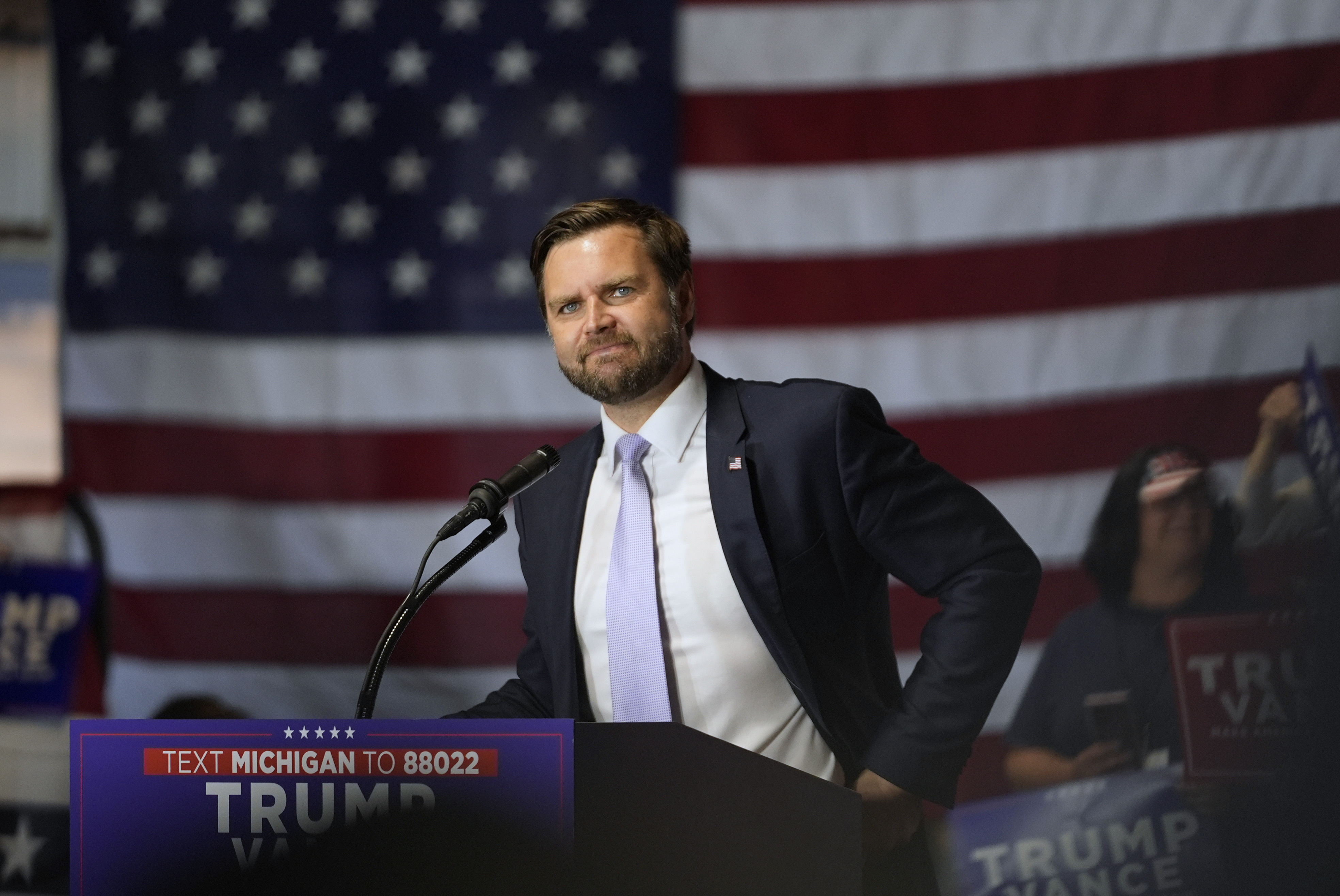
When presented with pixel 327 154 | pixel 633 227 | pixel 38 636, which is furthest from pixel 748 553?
pixel 38 636

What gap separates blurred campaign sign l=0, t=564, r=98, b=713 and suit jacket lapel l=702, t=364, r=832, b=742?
232cm

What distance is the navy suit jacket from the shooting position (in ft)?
4.89

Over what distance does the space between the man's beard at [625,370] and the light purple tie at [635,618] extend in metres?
0.13

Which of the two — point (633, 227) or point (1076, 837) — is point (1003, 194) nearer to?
point (1076, 837)

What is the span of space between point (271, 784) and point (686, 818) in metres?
0.37

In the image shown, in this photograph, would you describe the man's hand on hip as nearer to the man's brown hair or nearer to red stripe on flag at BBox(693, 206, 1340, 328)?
the man's brown hair

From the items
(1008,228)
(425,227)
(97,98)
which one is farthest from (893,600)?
(97,98)

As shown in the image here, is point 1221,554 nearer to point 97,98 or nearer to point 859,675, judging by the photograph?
point 859,675

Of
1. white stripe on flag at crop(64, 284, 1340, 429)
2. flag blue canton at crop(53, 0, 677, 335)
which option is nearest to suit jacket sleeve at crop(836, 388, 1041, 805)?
white stripe on flag at crop(64, 284, 1340, 429)

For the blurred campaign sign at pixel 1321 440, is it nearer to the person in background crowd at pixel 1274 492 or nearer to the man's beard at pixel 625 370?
the person in background crowd at pixel 1274 492

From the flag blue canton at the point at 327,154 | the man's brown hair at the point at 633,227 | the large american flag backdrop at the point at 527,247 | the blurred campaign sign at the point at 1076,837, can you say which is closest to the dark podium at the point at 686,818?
the man's brown hair at the point at 633,227

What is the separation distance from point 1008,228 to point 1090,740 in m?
1.30

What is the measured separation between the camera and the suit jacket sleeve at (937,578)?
4.71ft

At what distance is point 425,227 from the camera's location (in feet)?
10.8
